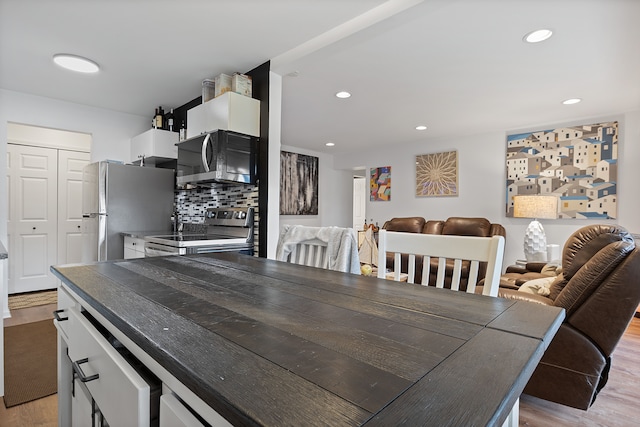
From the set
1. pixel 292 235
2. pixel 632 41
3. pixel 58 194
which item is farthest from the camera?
pixel 58 194

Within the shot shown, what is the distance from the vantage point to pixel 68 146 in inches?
181

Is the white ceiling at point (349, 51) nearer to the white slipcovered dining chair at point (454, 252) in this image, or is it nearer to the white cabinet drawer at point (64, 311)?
the white slipcovered dining chair at point (454, 252)

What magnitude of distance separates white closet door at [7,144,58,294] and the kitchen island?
4.29m

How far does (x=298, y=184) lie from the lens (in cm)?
639

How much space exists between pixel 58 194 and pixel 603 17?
5882 mm

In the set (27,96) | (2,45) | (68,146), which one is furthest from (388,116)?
(68,146)

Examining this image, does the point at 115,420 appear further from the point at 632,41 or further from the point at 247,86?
the point at 632,41

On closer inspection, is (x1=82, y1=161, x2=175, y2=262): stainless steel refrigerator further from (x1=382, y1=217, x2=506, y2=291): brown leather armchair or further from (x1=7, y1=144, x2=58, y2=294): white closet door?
(x1=382, y1=217, x2=506, y2=291): brown leather armchair

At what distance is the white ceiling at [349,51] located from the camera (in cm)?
203

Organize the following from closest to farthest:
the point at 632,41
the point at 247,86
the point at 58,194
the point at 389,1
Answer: the point at 389,1 < the point at 632,41 < the point at 247,86 < the point at 58,194

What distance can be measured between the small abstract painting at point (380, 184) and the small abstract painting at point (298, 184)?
1162 millimetres

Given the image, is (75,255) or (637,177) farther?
(75,255)

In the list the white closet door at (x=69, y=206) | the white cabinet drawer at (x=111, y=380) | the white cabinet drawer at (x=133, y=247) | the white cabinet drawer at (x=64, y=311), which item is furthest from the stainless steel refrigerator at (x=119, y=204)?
the white cabinet drawer at (x=111, y=380)

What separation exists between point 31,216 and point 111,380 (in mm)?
4860
